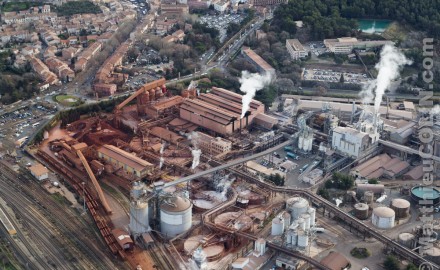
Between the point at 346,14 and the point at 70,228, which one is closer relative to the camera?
the point at 70,228

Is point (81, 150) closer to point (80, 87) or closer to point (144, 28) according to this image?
point (80, 87)

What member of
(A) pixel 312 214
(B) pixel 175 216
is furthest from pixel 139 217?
(A) pixel 312 214

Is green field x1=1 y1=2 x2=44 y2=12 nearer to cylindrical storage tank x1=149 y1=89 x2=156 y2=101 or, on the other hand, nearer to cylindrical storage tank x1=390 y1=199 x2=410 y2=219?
cylindrical storage tank x1=149 y1=89 x2=156 y2=101

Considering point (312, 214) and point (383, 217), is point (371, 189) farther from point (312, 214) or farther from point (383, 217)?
point (312, 214)

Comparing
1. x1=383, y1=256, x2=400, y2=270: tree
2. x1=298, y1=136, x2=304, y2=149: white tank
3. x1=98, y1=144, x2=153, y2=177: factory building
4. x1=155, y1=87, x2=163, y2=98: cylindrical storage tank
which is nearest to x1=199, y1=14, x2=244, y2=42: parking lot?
x1=155, y1=87, x2=163, y2=98: cylindrical storage tank

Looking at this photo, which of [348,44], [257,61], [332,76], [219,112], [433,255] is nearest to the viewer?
[433,255]

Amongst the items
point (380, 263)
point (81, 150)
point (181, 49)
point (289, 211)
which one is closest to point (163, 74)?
point (181, 49)
